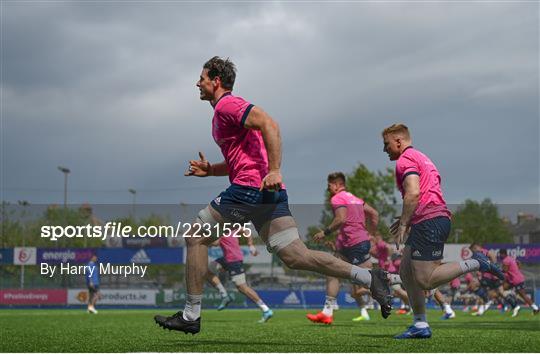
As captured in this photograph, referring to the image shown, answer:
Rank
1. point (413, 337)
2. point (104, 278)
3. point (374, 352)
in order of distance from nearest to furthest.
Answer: point (374, 352), point (413, 337), point (104, 278)

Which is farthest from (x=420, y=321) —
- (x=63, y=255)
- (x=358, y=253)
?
(x=63, y=255)

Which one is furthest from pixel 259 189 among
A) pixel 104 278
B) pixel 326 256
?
pixel 104 278

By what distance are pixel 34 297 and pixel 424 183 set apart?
39.5 m

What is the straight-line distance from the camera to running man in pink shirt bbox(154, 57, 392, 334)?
7.08 meters

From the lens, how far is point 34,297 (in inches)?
1743

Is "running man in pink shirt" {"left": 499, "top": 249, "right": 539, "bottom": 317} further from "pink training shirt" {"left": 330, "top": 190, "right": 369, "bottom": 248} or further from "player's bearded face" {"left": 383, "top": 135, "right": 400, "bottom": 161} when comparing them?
"player's bearded face" {"left": 383, "top": 135, "right": 400, "bottom": 161}

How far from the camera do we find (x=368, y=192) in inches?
2496

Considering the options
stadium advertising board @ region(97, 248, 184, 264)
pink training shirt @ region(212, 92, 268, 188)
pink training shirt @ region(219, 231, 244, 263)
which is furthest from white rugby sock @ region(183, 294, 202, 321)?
stadium advertising board @ region(97, 248, 184, 264)

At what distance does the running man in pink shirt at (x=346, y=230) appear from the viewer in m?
13.5

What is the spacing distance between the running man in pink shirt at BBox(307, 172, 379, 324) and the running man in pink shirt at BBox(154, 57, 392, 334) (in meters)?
5.18

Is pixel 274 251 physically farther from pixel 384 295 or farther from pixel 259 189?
pixel 384 295

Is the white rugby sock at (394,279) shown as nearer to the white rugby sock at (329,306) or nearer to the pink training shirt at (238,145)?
the pink training shirt at (238,145)

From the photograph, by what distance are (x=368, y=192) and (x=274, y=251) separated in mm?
56707

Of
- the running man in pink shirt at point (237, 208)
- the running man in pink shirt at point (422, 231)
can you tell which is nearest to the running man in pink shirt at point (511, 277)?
the running man in pink shirt at point (422, 231)
